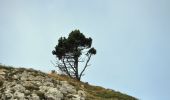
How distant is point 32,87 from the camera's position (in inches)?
1895

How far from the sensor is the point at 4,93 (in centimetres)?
4538

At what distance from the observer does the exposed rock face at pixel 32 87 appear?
45.7 meters

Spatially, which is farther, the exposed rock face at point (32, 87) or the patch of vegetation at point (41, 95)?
the patch of vegetation at point (41, 95)

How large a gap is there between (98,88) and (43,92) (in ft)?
71.6

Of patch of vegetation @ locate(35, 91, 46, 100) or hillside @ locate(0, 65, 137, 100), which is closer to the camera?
hillside @ locate(0, 65, 137, 100)

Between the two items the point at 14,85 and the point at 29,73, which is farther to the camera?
the point at 29,73

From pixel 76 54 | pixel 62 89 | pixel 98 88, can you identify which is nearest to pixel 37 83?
pixel 62 89

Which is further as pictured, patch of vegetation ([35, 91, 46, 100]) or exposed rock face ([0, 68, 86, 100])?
patch of vegetation ([35, 91, 46, 100])

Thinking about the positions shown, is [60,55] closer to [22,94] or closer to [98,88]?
[98,88]

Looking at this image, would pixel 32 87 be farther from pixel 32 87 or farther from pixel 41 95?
pixel 41 95

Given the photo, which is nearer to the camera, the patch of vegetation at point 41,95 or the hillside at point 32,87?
the hillside at point 32,87

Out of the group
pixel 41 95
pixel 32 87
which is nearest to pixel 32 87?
pixel 32 87

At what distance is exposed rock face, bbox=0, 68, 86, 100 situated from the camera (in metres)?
45.7

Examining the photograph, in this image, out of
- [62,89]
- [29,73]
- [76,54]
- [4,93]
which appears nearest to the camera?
[4,93]
